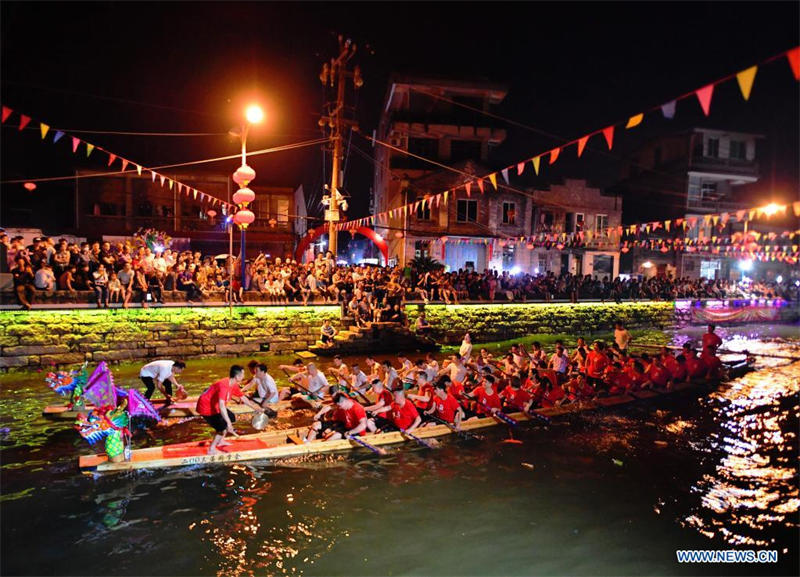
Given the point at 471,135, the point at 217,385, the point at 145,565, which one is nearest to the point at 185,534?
the point at 145,565

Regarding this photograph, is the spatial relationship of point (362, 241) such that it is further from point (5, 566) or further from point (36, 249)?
point (5, 566)

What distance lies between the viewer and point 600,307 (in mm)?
28062

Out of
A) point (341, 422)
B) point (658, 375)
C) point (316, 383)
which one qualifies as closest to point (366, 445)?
point (341, 422)

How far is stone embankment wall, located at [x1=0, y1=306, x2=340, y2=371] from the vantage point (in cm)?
1484

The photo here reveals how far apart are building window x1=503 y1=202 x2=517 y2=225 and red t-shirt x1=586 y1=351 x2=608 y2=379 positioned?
60.8 feet

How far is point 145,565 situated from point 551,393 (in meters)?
9.52

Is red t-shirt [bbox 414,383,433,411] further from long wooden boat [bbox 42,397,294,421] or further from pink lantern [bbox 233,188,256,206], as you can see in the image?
pink lantern [bbox 233,188,256,206]

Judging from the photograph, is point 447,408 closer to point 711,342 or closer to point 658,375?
point 658,375

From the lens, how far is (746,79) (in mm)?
6453

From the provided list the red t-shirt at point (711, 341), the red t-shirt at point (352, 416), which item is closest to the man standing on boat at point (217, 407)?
the red t-shirt at point (352, 416)

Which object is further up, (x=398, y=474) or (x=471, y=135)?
(x=471, y=135)

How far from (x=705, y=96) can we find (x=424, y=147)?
25.3m

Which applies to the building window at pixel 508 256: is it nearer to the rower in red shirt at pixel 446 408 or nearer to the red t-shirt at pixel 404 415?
the rower in red shirt at pixel 446 408

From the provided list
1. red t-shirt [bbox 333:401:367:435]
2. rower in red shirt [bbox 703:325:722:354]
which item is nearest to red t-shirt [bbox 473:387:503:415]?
red t-shirt [bbox 333:401:367:435]
